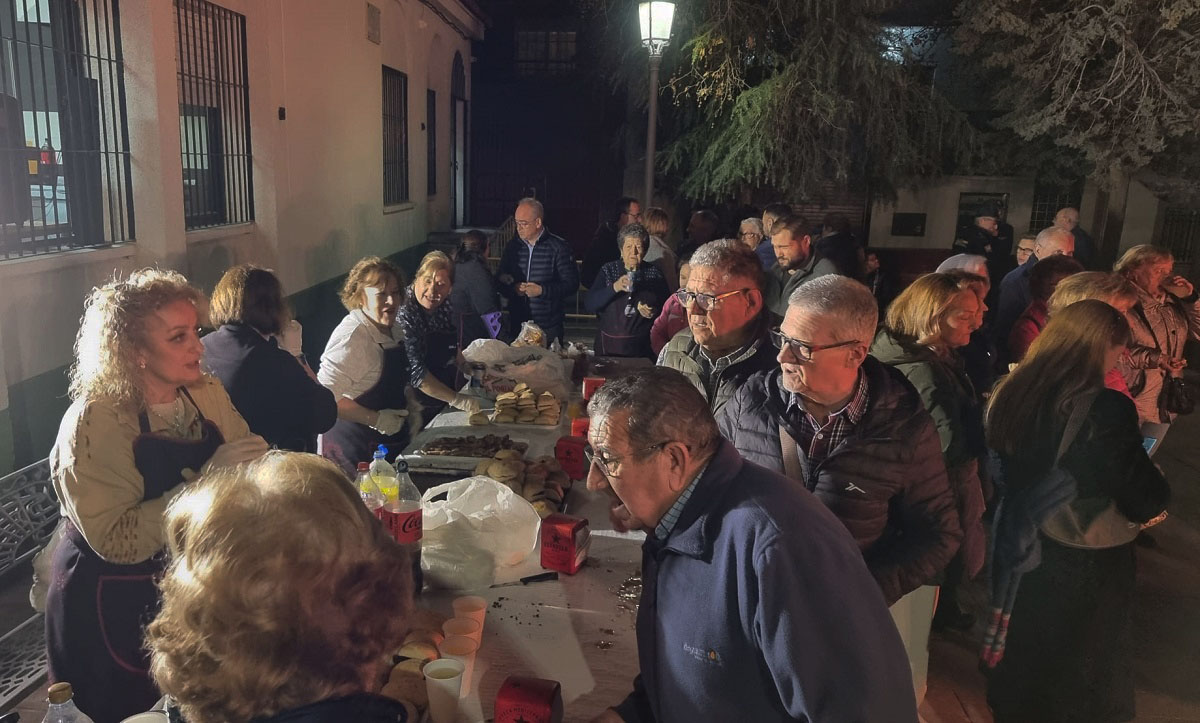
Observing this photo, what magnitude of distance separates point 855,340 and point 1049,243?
446 cm

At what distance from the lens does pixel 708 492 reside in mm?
1607

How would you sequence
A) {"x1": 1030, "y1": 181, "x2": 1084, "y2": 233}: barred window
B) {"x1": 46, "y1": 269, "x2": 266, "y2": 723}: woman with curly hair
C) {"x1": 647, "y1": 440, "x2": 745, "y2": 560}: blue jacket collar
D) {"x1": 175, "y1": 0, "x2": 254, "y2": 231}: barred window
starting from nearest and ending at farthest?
1. {"x1": 647, "y1": 440, "x2": 745, "y2": 560}: blue jacket collar
2. {"x1": 46, "y1": 269, "x2": 266, "y2": 723}: woman with curly hair
3. {"x1": 175, "y1": 0, "x2": 254, "y2": 231}: barred window
4. {"x1": 1030, "y1": 181, "x2": 1084, "y2": 233}: barred window

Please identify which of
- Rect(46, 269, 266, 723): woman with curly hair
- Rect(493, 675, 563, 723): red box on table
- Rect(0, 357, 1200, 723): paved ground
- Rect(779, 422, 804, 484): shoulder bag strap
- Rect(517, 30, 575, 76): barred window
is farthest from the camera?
Rect(517, 30, 575, 76): barred window

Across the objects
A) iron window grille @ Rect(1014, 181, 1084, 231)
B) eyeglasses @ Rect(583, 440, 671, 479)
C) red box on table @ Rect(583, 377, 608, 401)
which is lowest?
red box on table @ Rect(583, 377, 608, 401)

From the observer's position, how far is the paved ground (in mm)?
3740

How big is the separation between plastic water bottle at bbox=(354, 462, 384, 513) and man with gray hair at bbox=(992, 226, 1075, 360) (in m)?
4.43

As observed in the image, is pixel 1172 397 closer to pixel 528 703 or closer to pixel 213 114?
pixel 528 703

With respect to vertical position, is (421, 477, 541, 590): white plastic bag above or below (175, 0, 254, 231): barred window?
below

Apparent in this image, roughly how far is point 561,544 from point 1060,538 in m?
1.99

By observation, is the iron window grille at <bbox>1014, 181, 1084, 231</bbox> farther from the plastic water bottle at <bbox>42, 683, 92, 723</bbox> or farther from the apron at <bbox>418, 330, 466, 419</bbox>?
the plastic water bottle at <bbox>42, 683, 92, 723</bbox>

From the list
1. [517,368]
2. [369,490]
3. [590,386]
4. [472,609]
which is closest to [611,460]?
[472,609]

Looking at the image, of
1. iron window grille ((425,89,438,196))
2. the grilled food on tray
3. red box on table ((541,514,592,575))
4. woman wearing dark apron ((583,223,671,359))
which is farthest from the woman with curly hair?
iron window grille ((425,89,438,196))

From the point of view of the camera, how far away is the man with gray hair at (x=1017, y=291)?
5670 mm

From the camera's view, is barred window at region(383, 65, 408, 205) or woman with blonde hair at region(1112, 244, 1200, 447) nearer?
woman with blonde hair at region(1112, 244, 1200, 447)
